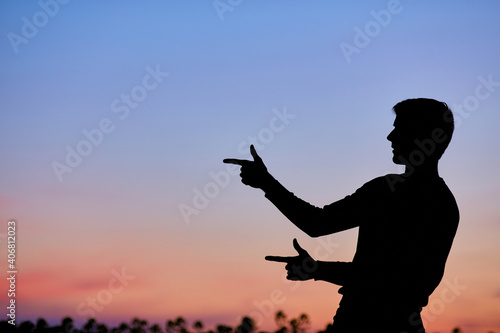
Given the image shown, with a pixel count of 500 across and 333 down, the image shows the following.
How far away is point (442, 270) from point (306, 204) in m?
1.09

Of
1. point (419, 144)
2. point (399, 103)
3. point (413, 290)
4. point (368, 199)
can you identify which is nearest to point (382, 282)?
point (413, 290)

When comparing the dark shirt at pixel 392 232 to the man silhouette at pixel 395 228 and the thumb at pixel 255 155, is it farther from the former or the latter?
the thumb at pixel 255 155

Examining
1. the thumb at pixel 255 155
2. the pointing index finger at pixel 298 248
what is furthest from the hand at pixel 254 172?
the pointing index finger at pixel 298 248

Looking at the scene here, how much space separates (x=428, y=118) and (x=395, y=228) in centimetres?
86

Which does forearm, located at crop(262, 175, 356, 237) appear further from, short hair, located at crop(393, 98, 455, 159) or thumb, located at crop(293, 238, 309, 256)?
short hair, located at crop(393, 98, 455, 159)

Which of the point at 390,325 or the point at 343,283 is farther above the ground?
the point at 343,283

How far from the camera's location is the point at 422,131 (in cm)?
465

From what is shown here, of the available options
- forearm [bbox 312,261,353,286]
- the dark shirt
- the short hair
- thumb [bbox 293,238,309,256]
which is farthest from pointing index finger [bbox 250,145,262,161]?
the short hair

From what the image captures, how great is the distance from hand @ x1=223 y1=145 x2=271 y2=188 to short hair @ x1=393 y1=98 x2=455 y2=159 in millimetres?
1120

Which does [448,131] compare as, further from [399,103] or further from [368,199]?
[368,199]

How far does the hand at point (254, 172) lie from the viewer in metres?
4.91

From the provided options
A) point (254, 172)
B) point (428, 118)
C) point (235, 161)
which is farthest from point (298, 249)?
point (428, 118)

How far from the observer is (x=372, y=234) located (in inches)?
178

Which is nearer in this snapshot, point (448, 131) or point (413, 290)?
point (413, 290)
